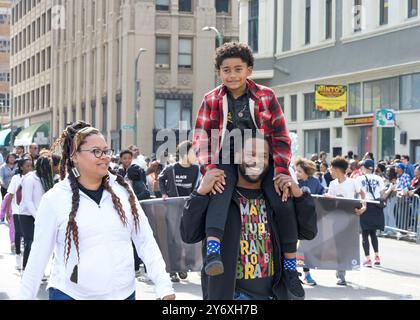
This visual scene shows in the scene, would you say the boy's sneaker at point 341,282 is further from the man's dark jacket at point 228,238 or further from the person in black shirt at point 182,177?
the man's dark jacket at point 228,238

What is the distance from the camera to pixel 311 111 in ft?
125

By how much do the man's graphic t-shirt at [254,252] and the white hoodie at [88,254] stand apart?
53 cm

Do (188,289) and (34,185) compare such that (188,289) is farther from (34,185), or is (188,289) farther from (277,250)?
(277,250)

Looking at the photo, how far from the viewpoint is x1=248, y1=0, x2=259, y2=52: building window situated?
41906 mm

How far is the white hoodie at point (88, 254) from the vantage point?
15.7 ft

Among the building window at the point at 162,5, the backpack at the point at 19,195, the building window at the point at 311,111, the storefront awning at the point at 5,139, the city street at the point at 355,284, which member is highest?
the building window at the point at 162,5

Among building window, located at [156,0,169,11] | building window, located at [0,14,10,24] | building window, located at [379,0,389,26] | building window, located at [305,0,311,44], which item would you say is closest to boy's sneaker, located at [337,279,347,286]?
building window, located at [379,0,389,26]

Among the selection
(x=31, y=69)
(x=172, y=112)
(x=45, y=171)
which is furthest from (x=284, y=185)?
(x=31, y=69)

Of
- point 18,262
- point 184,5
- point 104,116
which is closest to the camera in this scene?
point 18,262

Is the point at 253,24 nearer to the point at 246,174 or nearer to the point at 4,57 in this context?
the point at 246,174

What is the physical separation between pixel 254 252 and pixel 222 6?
2040 inches

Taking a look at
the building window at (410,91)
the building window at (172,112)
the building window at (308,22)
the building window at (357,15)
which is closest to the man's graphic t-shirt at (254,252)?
the building window at (410,91)
